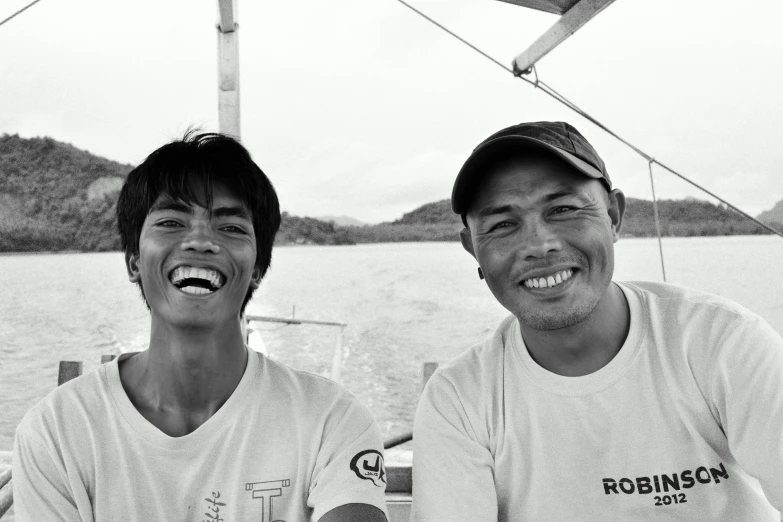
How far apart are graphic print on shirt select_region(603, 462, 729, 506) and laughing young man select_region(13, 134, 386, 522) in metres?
0.60

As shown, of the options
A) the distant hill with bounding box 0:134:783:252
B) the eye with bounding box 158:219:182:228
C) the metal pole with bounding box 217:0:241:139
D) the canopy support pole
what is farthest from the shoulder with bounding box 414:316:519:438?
the distant hill with bounding box 0:134:783:252

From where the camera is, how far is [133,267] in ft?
5.61

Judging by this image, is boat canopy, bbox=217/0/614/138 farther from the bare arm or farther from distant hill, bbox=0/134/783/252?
distant hill, bbox=0/134/783/252

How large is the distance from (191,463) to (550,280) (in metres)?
0.99

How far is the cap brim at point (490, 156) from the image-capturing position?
4.66 feet

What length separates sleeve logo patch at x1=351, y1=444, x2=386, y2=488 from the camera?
4.70 feet

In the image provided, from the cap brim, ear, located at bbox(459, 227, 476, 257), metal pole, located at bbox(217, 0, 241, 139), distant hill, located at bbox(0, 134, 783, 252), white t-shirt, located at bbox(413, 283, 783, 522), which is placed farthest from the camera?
distant hill, located at bbox(0, 134, 783, 252)

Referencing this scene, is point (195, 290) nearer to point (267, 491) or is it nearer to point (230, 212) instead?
point (230, 212)

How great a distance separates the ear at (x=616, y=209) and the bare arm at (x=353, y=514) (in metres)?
0.96

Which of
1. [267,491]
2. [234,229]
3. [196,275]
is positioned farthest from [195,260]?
[267,491]

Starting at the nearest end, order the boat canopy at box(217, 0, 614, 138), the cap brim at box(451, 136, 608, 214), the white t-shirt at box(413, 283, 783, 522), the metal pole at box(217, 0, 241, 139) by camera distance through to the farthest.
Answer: the white t-shirt at box(413, 283, 783, 522)
the cap brim at box(451, 136, 608, 214)
the boat canopy at box(217, 0, 614, 138)
the metal pole at box(217, 0, 241, 139)

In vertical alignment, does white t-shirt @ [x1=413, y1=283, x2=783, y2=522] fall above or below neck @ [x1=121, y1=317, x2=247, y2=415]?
below

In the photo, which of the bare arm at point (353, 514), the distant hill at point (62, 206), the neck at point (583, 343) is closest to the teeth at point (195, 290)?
the bare arm at point (353, 514)

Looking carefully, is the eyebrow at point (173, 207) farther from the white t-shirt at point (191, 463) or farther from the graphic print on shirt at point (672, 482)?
the graphic print on shirt at point (672, 482)
